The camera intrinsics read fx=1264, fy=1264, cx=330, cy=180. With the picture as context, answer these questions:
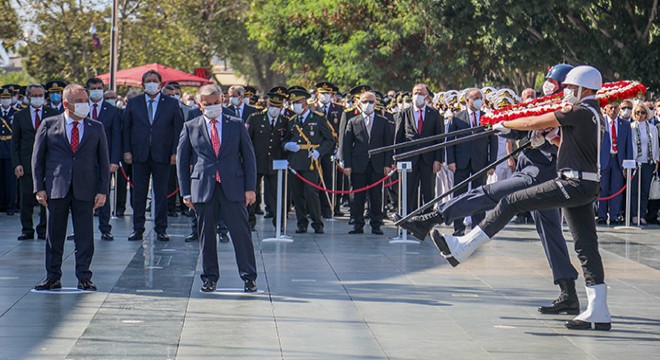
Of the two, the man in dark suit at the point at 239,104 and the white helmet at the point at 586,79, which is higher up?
the man in dark suit at the point at 239,104

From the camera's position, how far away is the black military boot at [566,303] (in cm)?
1138

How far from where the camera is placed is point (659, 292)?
13086 millimetres

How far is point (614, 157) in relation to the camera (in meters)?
21.9

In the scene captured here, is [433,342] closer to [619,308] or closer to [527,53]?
[619,308]

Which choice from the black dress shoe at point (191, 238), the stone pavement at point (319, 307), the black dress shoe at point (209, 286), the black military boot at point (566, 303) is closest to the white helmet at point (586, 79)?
the black military boot at point (566, 303)

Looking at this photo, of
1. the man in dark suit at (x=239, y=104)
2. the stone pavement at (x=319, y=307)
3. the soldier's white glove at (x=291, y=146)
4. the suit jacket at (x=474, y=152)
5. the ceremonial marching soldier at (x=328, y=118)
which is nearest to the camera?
the stone pavement at (x=319, y=307)

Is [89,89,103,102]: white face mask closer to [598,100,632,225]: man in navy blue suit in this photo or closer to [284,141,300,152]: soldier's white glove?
[284,141,300,152]: soldier's white glove

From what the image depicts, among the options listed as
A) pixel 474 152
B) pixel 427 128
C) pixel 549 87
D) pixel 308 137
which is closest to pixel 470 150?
pixel 474 152

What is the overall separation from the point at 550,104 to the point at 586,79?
1.18ft

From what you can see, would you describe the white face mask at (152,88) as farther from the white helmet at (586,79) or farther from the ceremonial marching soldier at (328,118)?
the white helmet at (586,79)

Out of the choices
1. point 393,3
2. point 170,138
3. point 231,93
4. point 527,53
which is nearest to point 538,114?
point 170,138

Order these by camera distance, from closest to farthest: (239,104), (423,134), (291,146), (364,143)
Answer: (291,146), (423,134), (364,143), (239,104)

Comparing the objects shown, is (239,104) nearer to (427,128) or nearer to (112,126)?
(112,126)

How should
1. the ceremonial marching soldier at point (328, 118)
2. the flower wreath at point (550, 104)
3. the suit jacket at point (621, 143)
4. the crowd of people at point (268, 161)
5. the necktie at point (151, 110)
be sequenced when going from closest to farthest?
1. the flower wreath at point (550, 104)
2. the crowd of people at point (268, 161)
3. the necktie at point (151, 110)
4. the suit jacket at point (621, 143)
5. the ceremonial marching soldier at point (328, 118)
